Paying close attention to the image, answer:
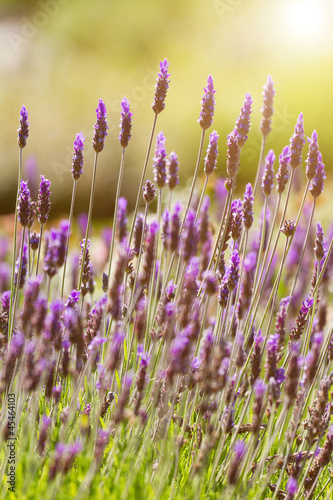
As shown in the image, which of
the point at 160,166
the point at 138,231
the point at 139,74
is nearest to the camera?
the point at 160,166

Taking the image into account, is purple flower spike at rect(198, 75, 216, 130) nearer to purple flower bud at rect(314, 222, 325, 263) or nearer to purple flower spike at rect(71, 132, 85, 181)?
purple flower spike at rect(71, 132, 85, 181)

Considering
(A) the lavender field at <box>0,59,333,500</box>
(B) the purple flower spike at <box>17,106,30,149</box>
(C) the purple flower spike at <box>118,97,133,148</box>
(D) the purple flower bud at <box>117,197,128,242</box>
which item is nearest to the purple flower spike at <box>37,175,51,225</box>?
(A) the lavender field at <box>0,59,333,500</box>

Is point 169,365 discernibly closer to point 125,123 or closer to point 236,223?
point 236,223

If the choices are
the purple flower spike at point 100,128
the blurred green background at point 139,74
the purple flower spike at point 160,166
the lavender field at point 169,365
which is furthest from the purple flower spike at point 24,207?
the blurred green background at point 139,74

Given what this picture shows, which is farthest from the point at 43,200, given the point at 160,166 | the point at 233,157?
the point at 233,157

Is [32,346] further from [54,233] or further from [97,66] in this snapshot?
[97,66]

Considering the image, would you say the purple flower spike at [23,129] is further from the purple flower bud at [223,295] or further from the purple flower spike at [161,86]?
the purple flower bud at [223,295]
